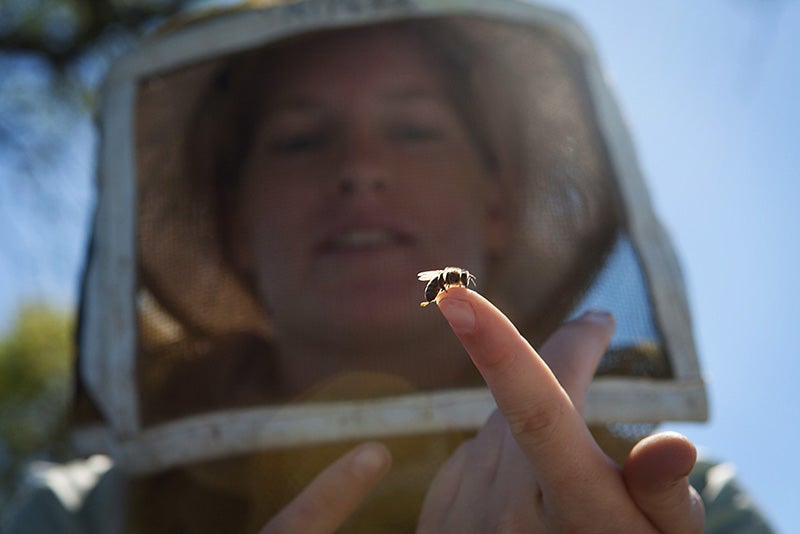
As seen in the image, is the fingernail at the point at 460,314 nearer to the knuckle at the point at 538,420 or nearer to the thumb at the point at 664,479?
the knuckle at the point at 538,420

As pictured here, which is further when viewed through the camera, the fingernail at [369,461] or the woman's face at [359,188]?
the woman's face at [359,188]

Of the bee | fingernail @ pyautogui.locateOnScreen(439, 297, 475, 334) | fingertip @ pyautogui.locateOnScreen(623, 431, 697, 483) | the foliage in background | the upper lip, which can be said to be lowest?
the foliage in background

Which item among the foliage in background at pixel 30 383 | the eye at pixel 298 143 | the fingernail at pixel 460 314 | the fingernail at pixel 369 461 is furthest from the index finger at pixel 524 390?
the foliage in background at pixel 30 383

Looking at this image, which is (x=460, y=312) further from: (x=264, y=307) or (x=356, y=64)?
(x=264, y=307)

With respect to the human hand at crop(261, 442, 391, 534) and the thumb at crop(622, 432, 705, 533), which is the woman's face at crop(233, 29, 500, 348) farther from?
the thumb at crop(622, 432, 705, 533)

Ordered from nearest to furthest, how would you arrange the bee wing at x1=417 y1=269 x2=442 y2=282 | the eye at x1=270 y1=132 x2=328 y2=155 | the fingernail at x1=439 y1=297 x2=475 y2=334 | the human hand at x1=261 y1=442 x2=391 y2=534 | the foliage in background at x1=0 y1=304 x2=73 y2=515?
the fingernail at x1=439 y1=297 x2=475 y2=334 → the human hand at x1=261 y1=442 x2=391 y2=534 → the bee wing at x1=417 y1=269 x2=442 y2=282 → the eye at x1=270 y1=132 x2=328 y2=155 → the foliage in background at x1=0 y1=304 x2=73 y2=515

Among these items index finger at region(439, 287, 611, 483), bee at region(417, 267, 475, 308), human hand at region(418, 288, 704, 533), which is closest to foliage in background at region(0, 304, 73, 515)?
bee at region(417, 267, 475, 308)

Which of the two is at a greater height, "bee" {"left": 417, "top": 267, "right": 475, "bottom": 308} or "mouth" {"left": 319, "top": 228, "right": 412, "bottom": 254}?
"bee" {"left": 417, "top": 267, "right": 475, "bottom": 308}
